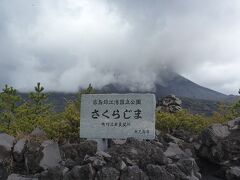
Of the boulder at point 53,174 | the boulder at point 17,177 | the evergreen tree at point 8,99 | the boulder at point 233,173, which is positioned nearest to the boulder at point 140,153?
the boulder at point 53,174

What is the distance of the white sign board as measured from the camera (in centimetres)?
1184

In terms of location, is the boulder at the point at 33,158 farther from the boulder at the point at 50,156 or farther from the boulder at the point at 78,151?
the boulder at the point at 78,151

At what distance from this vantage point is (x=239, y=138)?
11.6 m

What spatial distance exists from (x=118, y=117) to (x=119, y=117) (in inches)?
1.1

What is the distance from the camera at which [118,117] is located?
11.9 meters

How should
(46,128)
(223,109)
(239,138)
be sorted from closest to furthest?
(239,138)
(46,128)
(223,109)

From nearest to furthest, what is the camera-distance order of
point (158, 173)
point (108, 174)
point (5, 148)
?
point (108, 174) → point (158, 173) → point (5, 148)

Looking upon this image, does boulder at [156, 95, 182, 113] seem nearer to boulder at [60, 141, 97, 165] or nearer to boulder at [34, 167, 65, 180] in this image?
boulder at [60, 141, 97, 165]

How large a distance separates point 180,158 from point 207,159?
177cm

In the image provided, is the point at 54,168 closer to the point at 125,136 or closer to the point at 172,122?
the point at 125,136

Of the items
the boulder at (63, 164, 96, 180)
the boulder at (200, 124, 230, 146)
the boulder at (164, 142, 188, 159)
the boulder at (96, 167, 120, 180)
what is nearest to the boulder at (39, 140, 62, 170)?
the boulder at (63, 164, 96, 180)

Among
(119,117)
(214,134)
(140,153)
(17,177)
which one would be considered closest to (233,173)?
(214,134)

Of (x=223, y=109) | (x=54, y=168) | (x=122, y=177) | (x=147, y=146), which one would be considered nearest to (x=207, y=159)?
(x=147, y=146)

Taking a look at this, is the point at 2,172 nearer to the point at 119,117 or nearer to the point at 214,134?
the point at 119,117
